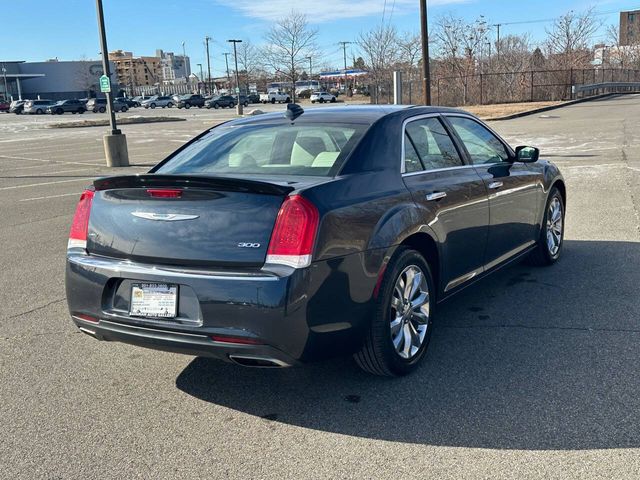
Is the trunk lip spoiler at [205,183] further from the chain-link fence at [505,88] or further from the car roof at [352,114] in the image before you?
the chain-link fence at [505,88]

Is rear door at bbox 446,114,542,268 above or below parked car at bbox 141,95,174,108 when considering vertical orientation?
below

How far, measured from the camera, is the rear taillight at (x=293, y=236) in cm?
333

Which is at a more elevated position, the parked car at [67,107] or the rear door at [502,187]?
the parked car at [67,107]

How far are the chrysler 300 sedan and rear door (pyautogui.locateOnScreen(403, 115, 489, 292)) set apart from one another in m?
0.02

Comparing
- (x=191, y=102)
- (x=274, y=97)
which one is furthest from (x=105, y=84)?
(x=274, y=97)

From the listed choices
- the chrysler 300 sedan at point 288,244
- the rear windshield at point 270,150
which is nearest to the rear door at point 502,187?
the chrysler 300 sedan at point 288,244

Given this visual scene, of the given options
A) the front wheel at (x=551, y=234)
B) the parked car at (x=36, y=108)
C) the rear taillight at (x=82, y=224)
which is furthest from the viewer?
the parked car at (x=36, y=108)

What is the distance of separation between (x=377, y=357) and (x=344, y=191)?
993mm

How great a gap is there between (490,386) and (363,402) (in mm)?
770

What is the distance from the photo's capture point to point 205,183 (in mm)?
3521

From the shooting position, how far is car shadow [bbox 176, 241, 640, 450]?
11.0ft

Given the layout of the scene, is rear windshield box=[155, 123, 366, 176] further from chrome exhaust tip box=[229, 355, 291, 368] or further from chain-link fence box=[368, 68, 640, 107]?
chain-link fence box=[368, 68, 640, 107]

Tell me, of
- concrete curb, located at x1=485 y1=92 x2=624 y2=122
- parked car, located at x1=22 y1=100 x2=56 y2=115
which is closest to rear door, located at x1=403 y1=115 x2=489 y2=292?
concrete curb, located at x1=485 y1=92 x2=624 y2=122

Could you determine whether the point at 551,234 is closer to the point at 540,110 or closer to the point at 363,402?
the point at 363,402
